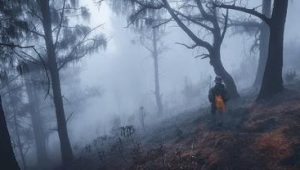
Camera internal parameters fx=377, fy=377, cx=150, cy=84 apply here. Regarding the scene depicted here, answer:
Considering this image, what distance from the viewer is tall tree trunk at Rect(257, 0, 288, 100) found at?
14.0 meters

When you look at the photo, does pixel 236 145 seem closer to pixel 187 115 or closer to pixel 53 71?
pixel 53 71

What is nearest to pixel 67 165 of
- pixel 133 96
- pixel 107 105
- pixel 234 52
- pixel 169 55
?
pixel 133 96

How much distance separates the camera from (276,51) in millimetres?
14094

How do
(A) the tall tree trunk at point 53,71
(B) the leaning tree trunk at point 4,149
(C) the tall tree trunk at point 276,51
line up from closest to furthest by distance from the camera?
1. (B) the leaning tree trunk at point 4,149
2. (C) the tall tree trunk at point 276,51
3. (A) the tall tree trunk at point 53,71

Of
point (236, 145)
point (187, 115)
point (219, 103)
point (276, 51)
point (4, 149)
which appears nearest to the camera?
point (236, 145)

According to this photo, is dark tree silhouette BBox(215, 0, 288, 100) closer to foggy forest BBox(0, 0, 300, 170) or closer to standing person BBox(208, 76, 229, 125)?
foggy forest BBox(0, 0, 300, 170)

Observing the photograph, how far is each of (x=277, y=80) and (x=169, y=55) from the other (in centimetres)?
7626

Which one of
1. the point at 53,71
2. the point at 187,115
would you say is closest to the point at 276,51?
the point at 187,115

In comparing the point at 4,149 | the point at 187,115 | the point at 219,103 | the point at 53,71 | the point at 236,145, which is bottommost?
the point at 187,115

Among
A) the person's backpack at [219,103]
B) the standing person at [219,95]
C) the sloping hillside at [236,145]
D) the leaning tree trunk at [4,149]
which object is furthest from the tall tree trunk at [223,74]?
Answer: the leaning tree trunk at [4,149]

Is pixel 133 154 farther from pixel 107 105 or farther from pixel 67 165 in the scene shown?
pixel 107 105

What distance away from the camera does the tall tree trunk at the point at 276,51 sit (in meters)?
14.0

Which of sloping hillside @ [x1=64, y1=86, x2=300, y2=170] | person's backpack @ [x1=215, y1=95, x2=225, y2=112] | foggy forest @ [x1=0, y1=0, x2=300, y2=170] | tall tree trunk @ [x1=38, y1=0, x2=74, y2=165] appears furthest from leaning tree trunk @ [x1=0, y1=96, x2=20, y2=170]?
person's backpack @ [x1=215, y1=95, x2=225, y2=112]

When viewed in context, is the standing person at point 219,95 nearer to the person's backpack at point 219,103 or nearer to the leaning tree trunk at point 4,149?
the person's backpack at point 219,103
